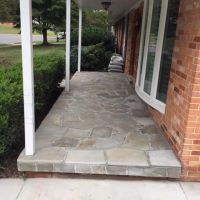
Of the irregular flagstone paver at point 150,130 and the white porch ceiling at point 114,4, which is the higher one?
the white porch ceiling at point 114,4

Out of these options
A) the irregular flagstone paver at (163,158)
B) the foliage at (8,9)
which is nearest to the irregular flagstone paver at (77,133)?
the irregular flagstone paver at (163,158)

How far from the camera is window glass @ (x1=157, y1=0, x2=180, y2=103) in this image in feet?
11.9

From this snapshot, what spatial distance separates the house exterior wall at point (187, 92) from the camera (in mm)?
2799

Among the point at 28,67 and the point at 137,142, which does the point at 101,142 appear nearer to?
the point at 137,142

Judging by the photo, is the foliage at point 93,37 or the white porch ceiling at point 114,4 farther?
the foliage at point 93,37

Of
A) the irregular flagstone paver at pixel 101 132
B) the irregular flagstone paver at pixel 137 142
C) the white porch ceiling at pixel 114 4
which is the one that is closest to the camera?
the irregular flagstone paver at pixel 137 142

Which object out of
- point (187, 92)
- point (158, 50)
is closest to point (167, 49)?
point (158, 50)

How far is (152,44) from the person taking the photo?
4.47 metres

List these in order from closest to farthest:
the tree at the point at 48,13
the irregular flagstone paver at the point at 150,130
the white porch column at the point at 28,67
Answer: the white porch column at the point at 28,67 < the irregular flagstone paver at the point at 150,130 < the tree at the point at 48,13

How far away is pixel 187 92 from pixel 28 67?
68.3 inches

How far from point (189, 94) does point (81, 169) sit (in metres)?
1.44

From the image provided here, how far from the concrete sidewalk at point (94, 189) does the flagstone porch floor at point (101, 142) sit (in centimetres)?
11

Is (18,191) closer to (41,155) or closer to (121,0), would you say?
(41,155)

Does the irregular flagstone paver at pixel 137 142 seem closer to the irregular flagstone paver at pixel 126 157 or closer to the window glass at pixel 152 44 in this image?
the irregular flagstone paver at pixel 126 157
